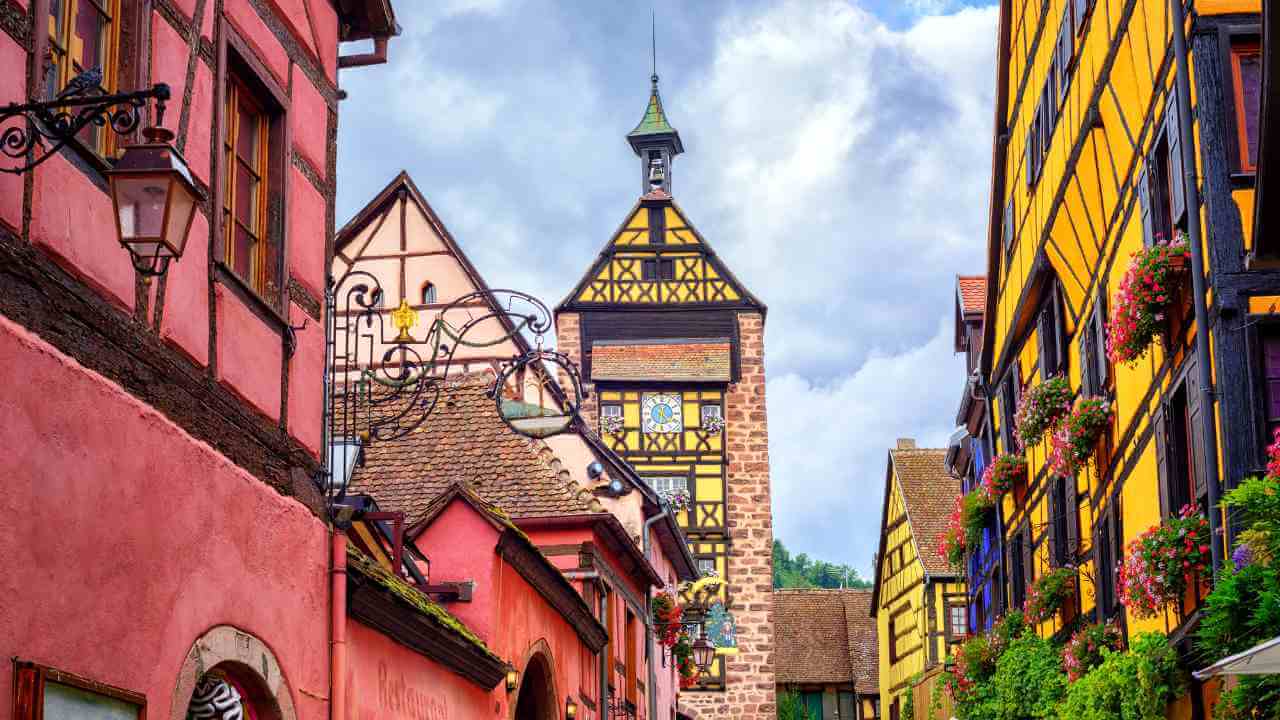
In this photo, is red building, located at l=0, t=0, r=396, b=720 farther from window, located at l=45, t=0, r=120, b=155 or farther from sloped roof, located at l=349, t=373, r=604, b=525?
sloped roof, located at l=349, t=373, r=604, b=525

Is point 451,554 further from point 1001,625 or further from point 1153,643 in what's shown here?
point 1001,625

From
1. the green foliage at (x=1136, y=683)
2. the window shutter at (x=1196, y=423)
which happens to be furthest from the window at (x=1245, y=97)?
the green foliage at (x=1136, y=683)

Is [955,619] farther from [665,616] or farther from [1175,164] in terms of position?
[1175,164]

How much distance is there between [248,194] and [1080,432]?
8.53 metres

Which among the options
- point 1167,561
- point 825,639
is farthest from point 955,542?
point 825,639

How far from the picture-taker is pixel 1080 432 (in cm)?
1470

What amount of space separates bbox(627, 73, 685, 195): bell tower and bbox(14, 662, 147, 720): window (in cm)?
3722

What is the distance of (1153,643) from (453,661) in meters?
4.84

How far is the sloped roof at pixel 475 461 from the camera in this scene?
16562mm

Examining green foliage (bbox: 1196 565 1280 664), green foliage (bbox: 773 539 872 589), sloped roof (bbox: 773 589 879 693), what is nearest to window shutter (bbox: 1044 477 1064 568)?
green foliage (bbox: 1196 565 1280 664)

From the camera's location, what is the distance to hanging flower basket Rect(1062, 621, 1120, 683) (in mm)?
14422

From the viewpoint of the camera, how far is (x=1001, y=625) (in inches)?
739

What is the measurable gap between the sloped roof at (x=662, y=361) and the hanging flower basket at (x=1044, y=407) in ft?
78.0

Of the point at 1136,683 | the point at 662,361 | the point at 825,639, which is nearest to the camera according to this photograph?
the point at 1136,683
